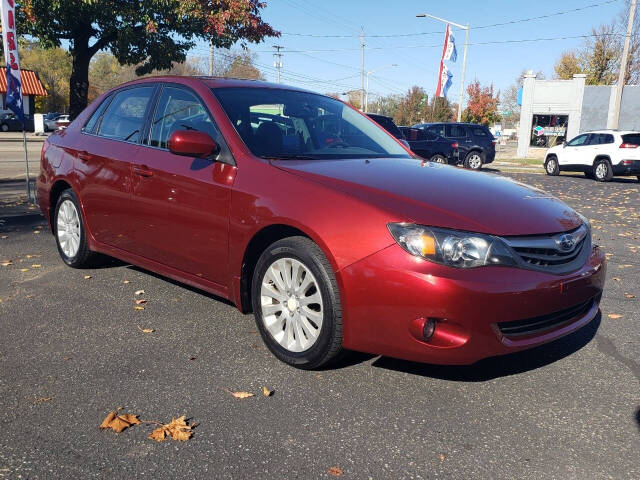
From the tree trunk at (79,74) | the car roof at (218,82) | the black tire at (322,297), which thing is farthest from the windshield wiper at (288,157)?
the tree trunk at (79,74)

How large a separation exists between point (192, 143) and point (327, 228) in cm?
114

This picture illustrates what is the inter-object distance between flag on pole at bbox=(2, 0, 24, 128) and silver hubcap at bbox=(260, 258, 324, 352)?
6.88 m

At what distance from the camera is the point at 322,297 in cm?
313

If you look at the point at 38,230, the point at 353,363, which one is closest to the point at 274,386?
the point at 353,363

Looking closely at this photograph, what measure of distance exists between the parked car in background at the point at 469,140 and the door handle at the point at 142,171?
17181 mm

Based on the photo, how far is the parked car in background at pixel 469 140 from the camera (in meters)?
20.6

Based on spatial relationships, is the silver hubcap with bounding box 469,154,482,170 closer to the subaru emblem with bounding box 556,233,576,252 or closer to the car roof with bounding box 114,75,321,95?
the car roof with bounding box 114,75,321,95

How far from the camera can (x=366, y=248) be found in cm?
296

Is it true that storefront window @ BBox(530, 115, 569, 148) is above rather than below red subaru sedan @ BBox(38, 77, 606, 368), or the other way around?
above

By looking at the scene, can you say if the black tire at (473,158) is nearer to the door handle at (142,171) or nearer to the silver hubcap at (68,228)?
the silver hubcap at (68,228)

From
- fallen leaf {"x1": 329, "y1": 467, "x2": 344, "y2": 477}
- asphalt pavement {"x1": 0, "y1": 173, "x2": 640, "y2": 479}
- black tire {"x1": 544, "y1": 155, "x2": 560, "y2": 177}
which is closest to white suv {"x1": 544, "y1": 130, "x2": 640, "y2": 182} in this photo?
black tire {"x1": 544, "y1": 155, "x2": 560, "y2": 177}

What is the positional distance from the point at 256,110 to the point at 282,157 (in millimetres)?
542

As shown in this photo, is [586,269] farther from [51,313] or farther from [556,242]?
[51,313]

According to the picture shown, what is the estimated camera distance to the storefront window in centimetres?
3388
